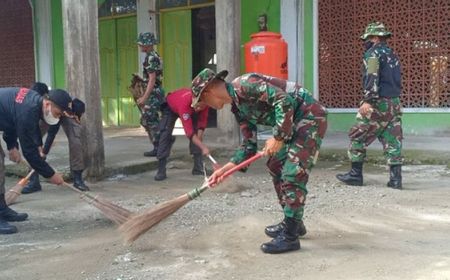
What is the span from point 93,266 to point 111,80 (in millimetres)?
8503

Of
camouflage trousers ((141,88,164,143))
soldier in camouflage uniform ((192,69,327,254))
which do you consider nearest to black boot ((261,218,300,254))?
soldier in camouflage uniform ((192,69,327,254))

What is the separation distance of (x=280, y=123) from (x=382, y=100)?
2.46 m

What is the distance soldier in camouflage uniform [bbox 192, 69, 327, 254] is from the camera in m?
3.45

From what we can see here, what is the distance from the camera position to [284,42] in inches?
328

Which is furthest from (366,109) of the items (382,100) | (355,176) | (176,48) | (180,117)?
(176,48)

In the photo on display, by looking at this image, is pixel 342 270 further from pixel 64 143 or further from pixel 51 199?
pixel 64 143

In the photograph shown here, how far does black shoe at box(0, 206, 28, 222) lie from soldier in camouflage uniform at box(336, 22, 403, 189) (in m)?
3.44

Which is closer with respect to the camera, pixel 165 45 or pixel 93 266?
pixel 93 266

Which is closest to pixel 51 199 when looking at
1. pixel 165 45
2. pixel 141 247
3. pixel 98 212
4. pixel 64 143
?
pixel 98 212

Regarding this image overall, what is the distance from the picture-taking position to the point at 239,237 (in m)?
4.10

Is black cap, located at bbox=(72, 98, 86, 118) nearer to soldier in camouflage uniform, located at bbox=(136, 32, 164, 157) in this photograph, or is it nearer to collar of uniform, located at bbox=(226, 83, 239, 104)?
soldier in camouflage uniform, located at bbox=(136, 32, 164, 157)

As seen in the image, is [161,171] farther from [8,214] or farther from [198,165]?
[8,214]

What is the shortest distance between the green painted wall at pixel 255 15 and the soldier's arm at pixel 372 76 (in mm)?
3654

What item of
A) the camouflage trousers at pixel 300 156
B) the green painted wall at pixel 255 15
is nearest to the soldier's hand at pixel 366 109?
the camouflage trousers at pixel 300 156
